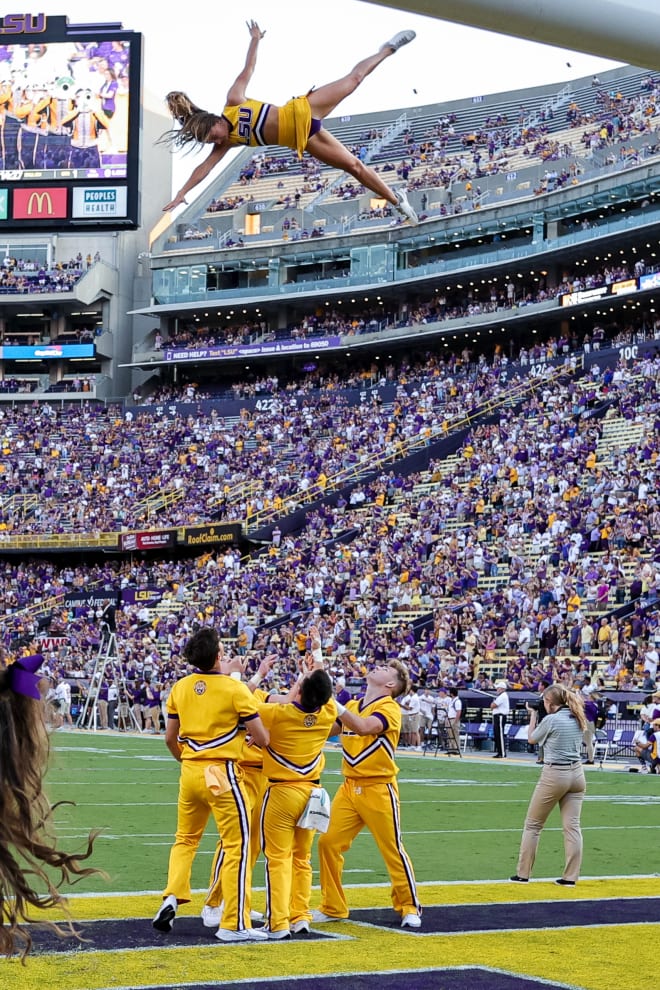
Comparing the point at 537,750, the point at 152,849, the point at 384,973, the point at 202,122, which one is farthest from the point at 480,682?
the point at 202,122

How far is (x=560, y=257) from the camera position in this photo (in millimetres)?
49469

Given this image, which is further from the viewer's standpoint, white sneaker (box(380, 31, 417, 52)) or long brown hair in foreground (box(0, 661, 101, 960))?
white sneaker (box(380, 31, 417, 52))

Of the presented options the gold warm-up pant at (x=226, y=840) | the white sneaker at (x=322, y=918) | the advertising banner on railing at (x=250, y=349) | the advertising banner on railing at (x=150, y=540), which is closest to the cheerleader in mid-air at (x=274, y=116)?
the gold warm-up pant at (x=226, y=840)

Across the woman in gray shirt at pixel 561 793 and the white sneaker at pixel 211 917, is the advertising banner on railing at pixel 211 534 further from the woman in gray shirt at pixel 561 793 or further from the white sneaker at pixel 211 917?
the white sneaker at pixel 211 917

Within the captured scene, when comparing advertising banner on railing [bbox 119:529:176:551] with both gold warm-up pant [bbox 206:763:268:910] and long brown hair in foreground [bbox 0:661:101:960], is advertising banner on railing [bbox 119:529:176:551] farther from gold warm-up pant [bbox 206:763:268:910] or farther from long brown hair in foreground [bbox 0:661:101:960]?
long brown hair in foreground [bbox 0:661:101:960]

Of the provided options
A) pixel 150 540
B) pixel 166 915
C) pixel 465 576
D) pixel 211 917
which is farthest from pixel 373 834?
pixel 150 540

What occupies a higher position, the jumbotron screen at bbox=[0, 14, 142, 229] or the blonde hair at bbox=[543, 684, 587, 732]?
the jumbotron screen at bbox=[0, 14, 142, 229]

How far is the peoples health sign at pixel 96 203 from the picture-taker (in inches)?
502

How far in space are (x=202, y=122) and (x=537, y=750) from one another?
2146 centimetres

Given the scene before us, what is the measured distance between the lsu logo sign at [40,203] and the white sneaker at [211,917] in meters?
6.33

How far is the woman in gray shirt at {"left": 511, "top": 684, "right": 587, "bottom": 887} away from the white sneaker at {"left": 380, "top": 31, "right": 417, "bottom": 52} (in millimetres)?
6683

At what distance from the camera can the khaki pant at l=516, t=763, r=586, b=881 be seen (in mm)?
10336

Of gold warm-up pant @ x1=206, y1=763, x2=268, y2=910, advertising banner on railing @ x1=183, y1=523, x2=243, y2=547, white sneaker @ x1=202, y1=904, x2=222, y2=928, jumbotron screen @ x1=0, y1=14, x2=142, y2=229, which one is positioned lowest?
advertising banner on railing @ x1=183, y1=523, x2=243, y2=547

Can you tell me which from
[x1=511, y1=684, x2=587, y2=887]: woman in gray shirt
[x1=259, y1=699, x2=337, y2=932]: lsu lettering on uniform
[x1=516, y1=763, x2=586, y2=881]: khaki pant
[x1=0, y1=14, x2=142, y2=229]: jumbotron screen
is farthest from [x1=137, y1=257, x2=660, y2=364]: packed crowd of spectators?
[x1=259, y1=699, x2=337, y2=932]: lsu lettering on uniform
